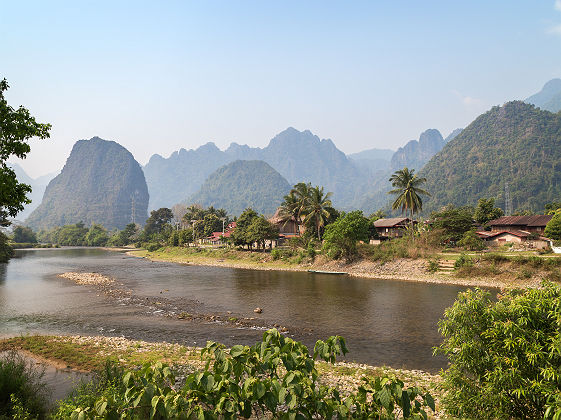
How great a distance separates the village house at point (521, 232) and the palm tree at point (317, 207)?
30.0 metres

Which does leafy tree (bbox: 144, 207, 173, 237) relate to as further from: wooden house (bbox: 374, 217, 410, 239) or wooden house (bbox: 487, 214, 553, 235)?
wooden house (bbox: 487, 214, 553, 235)

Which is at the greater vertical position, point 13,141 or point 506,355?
point 13,141

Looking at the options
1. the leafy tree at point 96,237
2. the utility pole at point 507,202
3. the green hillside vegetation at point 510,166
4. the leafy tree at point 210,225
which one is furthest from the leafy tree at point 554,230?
the leafy tree at point 96,237

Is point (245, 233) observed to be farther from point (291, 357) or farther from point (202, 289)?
point (291, 357)

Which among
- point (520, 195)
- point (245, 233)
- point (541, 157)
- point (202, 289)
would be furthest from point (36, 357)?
point (541, 157)

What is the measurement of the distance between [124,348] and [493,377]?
16.6 m

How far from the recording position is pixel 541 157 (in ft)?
510

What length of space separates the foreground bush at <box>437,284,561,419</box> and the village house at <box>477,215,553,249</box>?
57.5 m

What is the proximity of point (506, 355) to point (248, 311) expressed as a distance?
2244 cm

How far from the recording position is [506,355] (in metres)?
7.48

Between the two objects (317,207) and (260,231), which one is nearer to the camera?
(317,207)

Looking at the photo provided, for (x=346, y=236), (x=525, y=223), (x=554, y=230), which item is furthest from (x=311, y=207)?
(x=525, y=223)

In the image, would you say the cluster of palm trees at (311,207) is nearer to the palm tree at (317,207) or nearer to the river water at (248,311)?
the palm tree at (317,207)

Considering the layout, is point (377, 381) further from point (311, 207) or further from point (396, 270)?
point (311, 207)
